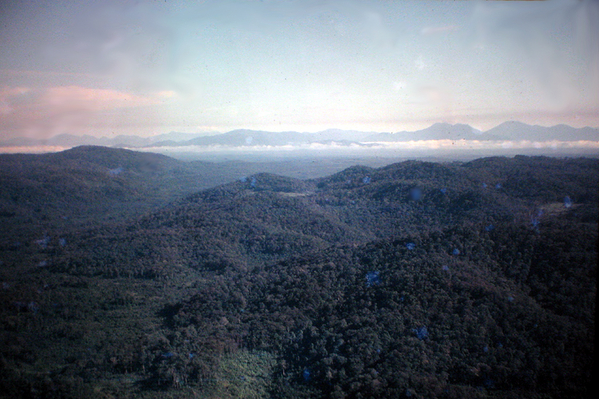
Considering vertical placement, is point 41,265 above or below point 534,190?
below

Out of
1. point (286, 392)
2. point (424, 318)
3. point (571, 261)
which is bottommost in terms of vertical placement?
point (286, 392)

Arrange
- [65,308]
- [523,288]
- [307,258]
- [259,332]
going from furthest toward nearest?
1. [307,258]
2. [65,308]
3. [259,332]
4. [523,288]

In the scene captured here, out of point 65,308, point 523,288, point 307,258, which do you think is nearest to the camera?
point 523,288

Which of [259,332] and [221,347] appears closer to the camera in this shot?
[221,347]

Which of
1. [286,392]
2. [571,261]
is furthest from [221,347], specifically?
[571,261]

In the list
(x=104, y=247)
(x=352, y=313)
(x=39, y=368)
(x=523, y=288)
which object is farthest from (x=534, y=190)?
(x=104, y=247)

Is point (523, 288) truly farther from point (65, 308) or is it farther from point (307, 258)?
point (65, 308)
